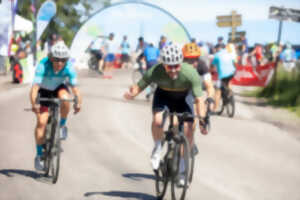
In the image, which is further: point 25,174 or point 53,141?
point 25,174

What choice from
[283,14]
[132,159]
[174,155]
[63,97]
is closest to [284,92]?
[283,14]

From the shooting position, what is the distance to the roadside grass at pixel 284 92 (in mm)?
18281

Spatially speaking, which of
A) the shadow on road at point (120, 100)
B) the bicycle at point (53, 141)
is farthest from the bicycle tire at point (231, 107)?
the bicycle at point (53, 141)

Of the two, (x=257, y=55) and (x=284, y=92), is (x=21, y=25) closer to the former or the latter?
(x=257, y=55)

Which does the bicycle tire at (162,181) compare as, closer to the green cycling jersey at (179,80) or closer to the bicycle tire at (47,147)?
the green cycling jersey at (179,80)

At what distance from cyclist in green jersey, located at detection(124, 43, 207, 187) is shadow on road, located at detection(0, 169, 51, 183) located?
173cm

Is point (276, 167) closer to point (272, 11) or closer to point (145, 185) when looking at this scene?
point (145, 185)

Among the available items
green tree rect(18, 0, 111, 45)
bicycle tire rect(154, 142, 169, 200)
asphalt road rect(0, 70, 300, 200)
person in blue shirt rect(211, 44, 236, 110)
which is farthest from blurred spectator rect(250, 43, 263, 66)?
green tree rect(18, 0, 111, 45)

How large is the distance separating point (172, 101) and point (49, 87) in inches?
73.9

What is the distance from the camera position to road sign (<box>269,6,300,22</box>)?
1850cm

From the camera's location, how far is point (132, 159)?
9.20m

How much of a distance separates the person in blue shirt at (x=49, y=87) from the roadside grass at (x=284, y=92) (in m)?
10.5

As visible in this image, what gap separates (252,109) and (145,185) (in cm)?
1085

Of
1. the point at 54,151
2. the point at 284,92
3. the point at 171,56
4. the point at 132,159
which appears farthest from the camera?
the point at 284,92
